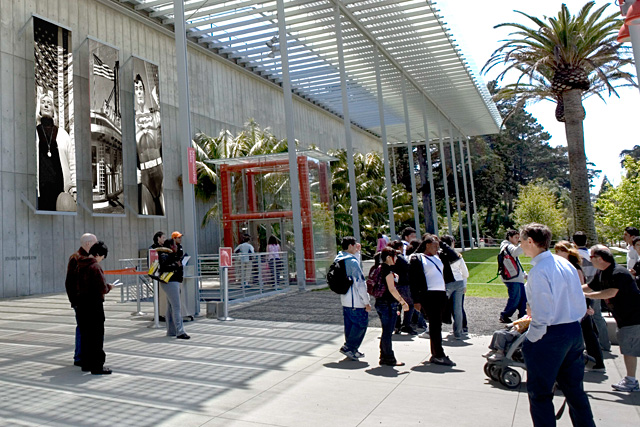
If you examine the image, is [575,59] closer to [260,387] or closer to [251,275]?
[251,275]

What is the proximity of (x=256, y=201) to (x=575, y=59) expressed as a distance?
43.0ft

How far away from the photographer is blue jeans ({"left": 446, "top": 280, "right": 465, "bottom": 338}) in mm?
8211

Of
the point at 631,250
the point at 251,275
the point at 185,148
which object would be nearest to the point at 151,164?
the point at 251,275

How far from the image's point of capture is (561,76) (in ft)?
64.1

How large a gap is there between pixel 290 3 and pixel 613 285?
16.6 metres

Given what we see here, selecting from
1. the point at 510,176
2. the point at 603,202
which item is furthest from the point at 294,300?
the point at 510,176

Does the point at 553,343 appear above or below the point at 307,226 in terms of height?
below

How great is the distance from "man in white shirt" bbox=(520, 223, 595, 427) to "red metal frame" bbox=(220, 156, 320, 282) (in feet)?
44.7

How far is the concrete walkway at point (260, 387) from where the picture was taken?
15.3 feet

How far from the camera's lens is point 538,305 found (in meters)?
3.65

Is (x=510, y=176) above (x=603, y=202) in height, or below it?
above

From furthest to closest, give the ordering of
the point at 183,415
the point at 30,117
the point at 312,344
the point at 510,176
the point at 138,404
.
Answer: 1. the point at 510,176
2. the point at 30,117
3. the point at 312,344
4. the point at 138,404
5. the point at 183,415

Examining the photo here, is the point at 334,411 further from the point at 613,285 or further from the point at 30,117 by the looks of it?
the point at 30,117

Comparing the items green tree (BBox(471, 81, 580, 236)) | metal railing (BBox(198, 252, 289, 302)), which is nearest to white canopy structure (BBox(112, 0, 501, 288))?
metal railing (BBox(198, 252, 289, 302))
